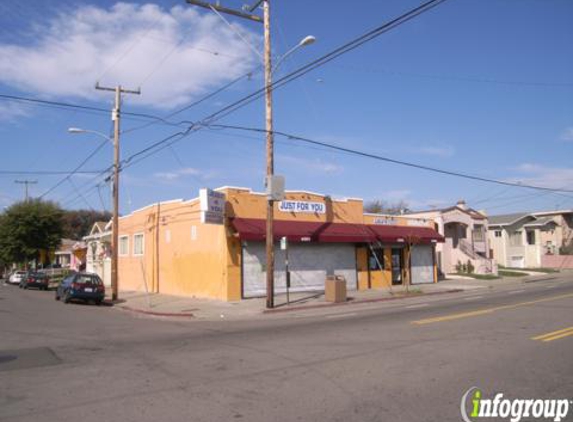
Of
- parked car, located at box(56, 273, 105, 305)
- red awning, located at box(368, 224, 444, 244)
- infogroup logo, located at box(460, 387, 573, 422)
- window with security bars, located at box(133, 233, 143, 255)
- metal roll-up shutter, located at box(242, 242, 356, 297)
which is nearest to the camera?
infogroup logo, located at box(460, 387, 573, 422)

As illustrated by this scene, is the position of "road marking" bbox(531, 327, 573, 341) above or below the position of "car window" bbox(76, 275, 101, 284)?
below

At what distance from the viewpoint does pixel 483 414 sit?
20.6 ft

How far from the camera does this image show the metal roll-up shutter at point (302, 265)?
83.0 ft

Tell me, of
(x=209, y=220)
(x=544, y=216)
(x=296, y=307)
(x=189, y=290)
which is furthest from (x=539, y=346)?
(x=544, y=216)

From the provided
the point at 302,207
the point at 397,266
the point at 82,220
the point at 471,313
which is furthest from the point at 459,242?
the point at 82,220

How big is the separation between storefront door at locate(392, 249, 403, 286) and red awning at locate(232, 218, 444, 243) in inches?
49.9

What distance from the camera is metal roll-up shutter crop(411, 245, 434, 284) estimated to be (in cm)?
3422

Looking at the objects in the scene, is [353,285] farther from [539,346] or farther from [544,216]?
[544,216]

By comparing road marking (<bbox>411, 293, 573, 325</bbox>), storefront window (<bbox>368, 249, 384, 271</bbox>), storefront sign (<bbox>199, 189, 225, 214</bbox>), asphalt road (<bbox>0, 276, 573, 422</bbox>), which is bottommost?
asphalt road (<bbox>0, 276, 573, 422</bbox>)

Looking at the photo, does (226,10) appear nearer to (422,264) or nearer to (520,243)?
(422,264)

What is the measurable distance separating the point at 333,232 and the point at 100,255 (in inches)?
957

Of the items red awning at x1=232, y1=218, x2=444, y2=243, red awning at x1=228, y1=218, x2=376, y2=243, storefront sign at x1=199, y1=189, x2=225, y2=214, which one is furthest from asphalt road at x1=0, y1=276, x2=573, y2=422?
red awning at x1=232, y1=218, x2=444, y2=243

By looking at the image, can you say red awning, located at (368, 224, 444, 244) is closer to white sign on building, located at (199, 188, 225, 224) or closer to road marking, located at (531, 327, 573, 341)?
white sign on building, located at (199, 188, 225, 224)

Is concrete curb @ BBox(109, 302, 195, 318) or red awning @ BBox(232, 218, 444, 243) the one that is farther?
red awning @ BBox(232, 218, 444, 243)
